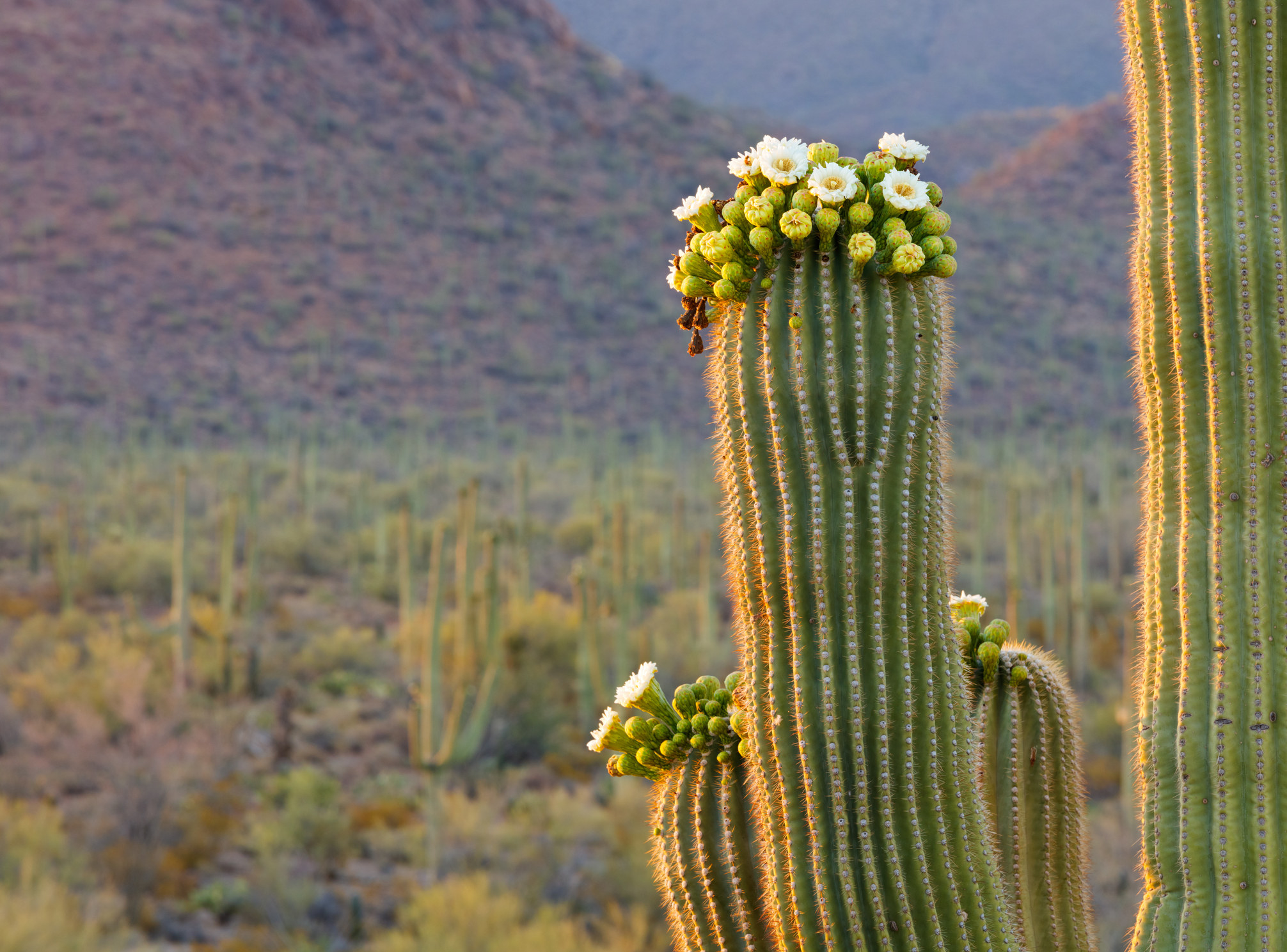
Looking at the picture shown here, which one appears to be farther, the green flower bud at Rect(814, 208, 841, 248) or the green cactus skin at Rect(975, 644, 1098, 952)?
the green cactus skin at Rect(975, 644, 1098, 952)

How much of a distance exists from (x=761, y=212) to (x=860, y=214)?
0.21 metres

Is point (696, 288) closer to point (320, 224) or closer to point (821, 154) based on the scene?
point (821, 154)

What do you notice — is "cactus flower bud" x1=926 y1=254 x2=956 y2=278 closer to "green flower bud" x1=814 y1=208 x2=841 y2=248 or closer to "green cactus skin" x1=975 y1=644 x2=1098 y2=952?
"green flower bud" x1=814 y1=208 x2=841 y2=248

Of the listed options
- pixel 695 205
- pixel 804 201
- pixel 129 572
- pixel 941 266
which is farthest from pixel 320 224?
pixel 941 266

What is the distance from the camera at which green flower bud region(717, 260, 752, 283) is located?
2.60 meters

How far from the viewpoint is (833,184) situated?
2527mm

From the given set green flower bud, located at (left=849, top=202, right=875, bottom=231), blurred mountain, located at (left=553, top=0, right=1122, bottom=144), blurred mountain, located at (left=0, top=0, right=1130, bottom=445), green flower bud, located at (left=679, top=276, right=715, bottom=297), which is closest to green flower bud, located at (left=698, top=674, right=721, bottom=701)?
green flower bud, located at (left=679, top=276, right=715, bottom=297)

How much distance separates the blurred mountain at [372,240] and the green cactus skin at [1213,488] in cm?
3834

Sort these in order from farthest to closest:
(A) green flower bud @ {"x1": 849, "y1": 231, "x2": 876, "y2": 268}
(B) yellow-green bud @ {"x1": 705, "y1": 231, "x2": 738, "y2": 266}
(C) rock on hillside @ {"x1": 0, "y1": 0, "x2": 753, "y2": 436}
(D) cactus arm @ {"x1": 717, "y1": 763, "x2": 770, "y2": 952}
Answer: (C) rock on hillside @ {"x1": 0, "y1": 0, "x2": 753, "y2": 436}
(D) cactus arm @ {"x1": 717, "y1": 763, "x2": 770, "y2": 952}
(B) yellow-green bud @ {"x1": 705, "y1": 231, "x2": 738, "y2": 266}
(A) green flower bud @ {"x1": 849, "y1": 231, "x2": 876, "y2": 268}

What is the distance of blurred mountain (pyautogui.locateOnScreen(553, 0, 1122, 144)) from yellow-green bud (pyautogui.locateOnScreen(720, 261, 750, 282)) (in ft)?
430

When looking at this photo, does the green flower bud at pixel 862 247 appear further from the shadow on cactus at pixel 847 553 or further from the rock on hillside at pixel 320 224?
the rock on hillside at pixel 320 224

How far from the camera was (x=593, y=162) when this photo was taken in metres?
59.6

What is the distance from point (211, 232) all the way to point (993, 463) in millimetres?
31935

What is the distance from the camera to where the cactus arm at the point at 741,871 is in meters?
2.81
